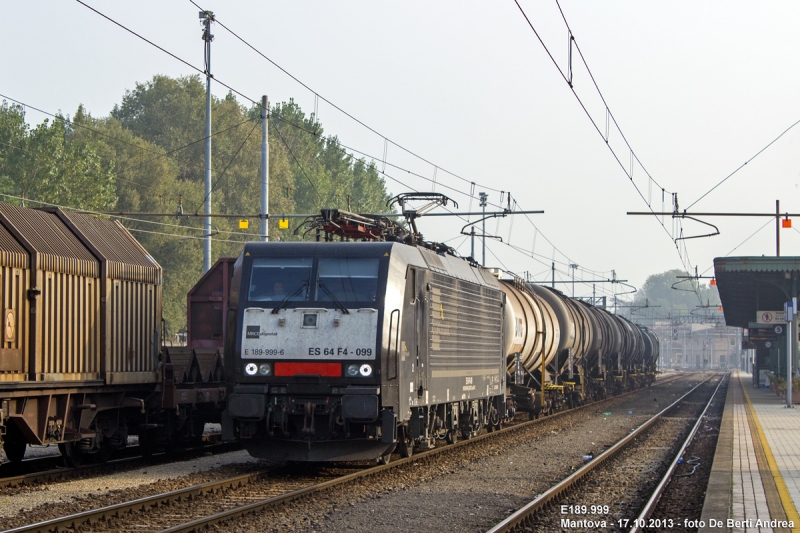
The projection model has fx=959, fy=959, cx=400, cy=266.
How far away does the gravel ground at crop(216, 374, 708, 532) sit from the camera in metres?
9.83

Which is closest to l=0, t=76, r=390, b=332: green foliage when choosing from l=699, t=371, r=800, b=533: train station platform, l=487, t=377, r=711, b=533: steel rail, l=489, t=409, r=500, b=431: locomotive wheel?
l=489, t=409, r=500, b=431: locomotive wheel

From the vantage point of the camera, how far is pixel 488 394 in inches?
733

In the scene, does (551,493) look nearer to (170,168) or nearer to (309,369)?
(309,369)

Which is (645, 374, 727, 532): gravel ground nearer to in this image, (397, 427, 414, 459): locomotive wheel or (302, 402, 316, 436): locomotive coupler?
(397, 427, 414, 459): locomotive wheel

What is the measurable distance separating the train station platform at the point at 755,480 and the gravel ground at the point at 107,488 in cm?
634

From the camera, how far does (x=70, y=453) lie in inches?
532

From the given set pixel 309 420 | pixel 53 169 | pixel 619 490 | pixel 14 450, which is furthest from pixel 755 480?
pixel 53 169

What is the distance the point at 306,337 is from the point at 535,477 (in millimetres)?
3925

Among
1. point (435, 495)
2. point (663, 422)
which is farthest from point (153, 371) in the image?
point (663, 422)

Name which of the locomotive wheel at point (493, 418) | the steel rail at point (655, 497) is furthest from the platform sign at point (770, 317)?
the steel rail at point (655, 497)

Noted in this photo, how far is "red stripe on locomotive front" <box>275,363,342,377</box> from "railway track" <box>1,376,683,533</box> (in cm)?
137

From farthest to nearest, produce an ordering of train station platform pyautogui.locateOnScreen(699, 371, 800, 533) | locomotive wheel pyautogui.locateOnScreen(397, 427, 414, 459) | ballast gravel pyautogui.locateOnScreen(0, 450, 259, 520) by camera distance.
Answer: locomotive wheel pyautogui.locateOnScreen(397, 427, 414, 459) < ballast gravel pyautogui.locateOnScreen(0, 450, 259, 520) < train station platform pyautogui.locateOnScreen(699, 371, 800, 533)

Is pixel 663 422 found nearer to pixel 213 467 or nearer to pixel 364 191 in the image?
pixel 213 467

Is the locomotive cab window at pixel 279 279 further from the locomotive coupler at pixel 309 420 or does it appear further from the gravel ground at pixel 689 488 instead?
the gravel ground at pixel 689 488
